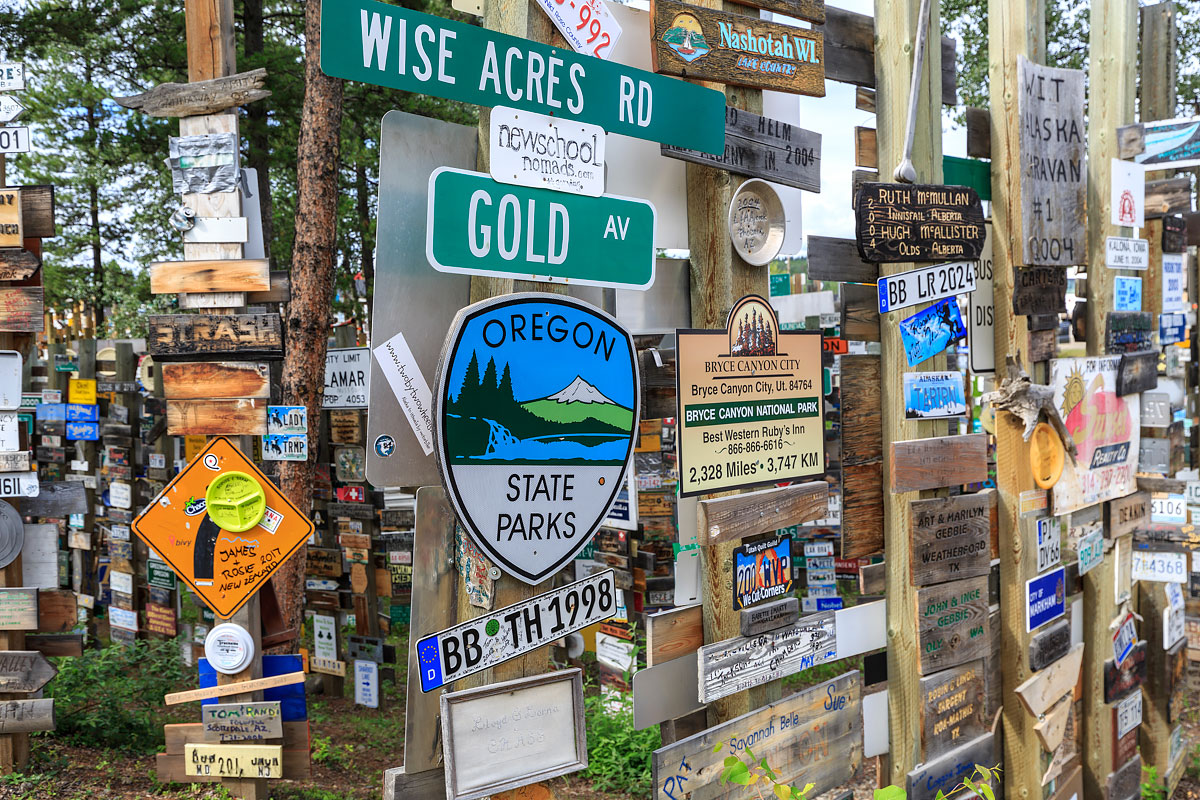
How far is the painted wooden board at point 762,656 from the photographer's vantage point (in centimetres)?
304

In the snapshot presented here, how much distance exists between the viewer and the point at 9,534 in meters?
5.39

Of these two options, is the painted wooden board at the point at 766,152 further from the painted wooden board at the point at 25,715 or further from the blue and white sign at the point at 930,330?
the painted wooden board at the point at 25,715

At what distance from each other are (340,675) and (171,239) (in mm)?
9866

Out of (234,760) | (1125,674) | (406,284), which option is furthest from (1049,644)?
(234,760)

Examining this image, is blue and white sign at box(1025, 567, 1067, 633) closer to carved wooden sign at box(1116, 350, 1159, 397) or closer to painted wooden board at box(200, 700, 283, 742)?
carved wooden sign at box(1116, 350, 1159, 397)

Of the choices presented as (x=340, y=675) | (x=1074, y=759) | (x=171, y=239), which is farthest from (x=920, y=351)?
(x=171, y=239)

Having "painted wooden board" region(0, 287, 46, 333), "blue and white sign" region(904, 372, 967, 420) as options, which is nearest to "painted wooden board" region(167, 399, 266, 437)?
"painted wooden board" region(0, 287, 46, 333)

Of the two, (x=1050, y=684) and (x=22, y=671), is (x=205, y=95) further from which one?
(x=1050, y=684)

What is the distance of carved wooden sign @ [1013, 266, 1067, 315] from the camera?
415 centimetres

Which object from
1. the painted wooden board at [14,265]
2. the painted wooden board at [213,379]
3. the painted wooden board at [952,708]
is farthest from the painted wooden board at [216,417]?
the painted wooden board at [952,708]

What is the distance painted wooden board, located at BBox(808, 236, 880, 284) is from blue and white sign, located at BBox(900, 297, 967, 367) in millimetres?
166

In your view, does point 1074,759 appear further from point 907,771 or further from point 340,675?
point 340,675

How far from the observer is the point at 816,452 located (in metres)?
3.45

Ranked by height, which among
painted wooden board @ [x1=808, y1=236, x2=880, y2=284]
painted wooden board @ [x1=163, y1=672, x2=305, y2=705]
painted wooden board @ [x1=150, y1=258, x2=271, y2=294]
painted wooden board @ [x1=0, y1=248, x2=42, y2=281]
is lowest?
painted wooden board @ [x1=163, y1=672, x2=305, y2=705]
